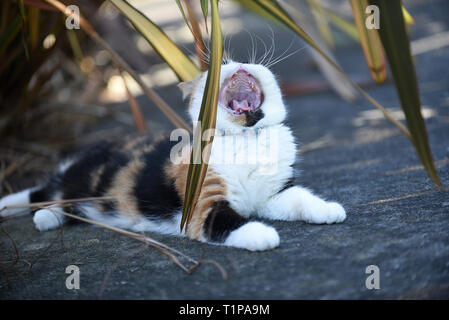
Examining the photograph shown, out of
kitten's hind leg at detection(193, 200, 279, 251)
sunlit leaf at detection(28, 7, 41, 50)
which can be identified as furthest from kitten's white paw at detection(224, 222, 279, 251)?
sunlit leaf at detection(28, 7, 41, 50)

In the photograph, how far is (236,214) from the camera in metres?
1.23

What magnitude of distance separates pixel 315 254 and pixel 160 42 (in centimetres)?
69

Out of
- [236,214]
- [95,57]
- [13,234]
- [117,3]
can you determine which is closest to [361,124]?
[236,214]

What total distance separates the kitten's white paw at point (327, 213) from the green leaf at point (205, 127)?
38 centimetres

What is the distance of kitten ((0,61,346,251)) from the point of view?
122 cm

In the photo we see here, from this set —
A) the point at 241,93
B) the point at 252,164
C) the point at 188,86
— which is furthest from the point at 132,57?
the point at 252,164

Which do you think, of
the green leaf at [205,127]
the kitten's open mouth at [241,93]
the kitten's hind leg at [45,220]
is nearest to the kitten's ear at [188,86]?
the kitten's open mouth at [241,93]

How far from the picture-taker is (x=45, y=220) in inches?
58.8

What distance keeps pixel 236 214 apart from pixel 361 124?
4.33 ft

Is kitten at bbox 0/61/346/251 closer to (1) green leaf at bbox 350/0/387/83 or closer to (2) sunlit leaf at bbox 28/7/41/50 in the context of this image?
(1) green leaf at bbox 350/0/387/83

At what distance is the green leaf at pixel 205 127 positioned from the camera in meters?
0.97

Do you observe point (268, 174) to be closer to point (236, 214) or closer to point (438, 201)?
point (236, 214)

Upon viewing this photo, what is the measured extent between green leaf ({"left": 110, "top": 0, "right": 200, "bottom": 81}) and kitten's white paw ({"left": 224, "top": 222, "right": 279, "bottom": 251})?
48cm

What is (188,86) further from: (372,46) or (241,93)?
(372,46)
